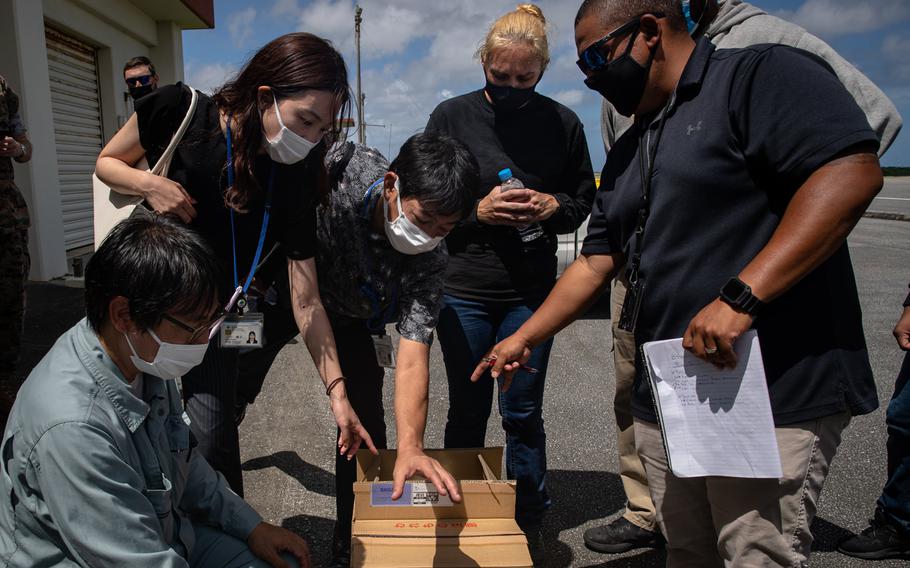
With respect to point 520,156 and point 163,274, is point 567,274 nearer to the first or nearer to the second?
point 520,156

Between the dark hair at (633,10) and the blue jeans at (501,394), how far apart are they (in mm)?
1198

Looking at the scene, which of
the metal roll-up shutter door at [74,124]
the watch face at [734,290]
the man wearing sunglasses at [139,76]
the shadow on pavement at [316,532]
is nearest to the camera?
the watch face at [734,290]

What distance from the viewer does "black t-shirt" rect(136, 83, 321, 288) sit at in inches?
76.8

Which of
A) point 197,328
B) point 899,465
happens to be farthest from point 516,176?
point 899,465

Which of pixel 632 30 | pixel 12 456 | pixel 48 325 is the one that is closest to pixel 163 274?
pixel 12 456

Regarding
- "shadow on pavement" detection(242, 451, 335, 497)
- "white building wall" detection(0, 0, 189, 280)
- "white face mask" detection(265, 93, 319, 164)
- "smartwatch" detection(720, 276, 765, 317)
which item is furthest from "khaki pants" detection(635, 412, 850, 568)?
"white building wall" detection(0, 0, 189, 280)

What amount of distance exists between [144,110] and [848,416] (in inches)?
78.7

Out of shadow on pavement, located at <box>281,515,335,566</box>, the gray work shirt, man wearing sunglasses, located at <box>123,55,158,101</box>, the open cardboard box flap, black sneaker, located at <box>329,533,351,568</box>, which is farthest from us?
man wearing sunglasses, located at <box>123,55,158,101</box>

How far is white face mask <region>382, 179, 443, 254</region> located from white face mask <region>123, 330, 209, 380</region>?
0.72 m

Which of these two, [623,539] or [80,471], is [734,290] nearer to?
[80,471]

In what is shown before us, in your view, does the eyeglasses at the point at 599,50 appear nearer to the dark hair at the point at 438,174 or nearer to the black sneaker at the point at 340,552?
Answer: the dark hair at the point at 438,174

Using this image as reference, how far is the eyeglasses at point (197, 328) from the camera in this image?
150cm

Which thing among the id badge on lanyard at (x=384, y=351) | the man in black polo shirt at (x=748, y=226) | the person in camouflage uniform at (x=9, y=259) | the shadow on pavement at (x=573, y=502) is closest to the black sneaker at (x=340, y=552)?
the id badge on lanyard at (x=384, y=351)

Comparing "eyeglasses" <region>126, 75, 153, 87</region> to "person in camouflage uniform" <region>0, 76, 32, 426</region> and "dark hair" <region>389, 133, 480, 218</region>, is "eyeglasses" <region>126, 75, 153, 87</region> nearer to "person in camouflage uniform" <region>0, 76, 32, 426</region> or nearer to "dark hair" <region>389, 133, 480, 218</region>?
"person in camouflage uniform" <region>0, 76, 32, 426</region>
